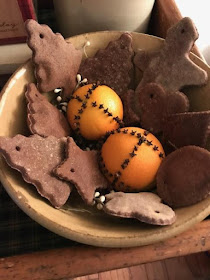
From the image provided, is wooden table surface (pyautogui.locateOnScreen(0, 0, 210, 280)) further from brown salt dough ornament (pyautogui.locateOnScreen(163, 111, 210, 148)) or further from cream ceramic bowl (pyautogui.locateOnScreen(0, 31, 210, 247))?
brown salt dough ornament (pyautogui.locateOnScreen(163, 111, 210, 148))

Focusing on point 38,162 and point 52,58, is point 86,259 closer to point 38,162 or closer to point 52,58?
point 38,162

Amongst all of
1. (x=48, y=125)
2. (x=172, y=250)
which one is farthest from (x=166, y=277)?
(x=48, y=125)

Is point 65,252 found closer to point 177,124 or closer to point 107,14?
point 177,124

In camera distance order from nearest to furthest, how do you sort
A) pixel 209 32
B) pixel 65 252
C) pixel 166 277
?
pixel 65 252
pixel 209 32
pixel 166 277

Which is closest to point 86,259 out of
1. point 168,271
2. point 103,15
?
point 103,15

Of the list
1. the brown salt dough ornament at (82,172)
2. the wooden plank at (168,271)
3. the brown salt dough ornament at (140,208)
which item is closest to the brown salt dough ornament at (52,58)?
the brown salt dough ornament at (82,172)
